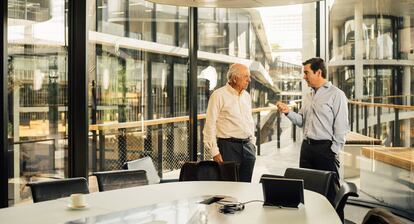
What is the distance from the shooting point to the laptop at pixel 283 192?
112 inches

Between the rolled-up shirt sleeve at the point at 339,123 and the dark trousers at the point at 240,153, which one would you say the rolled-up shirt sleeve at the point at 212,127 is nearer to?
the dark trousers at the point at 240,153

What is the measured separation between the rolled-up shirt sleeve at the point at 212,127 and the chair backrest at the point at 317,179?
1.30m

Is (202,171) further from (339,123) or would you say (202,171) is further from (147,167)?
(339,123)

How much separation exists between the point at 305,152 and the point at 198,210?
7.89 feet

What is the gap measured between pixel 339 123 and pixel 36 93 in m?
3.02

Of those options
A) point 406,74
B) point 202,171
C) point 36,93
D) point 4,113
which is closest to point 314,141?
point 202,171

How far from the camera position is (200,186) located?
3.53 m

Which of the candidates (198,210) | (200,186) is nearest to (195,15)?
(200,186)

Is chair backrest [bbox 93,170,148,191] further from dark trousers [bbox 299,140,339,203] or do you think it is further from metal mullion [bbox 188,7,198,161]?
metal mullion [bbox 188,7,198,161]

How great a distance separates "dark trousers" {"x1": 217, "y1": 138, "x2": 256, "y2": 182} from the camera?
17.0 feet

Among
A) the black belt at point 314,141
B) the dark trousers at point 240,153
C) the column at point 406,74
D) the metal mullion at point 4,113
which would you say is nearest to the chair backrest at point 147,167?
the dark trousers at point 240,153

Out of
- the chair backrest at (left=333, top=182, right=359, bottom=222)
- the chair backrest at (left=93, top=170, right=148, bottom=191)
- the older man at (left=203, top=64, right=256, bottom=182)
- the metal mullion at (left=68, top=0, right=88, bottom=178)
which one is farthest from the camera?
the metal mullion at (left=68, top=0, right=88, bottom=178)

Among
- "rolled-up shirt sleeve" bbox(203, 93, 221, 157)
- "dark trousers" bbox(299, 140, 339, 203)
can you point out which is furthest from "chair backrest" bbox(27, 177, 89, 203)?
"dark trousers" bbox(299, 140, 339, 203)

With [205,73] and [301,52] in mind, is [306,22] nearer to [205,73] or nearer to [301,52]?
[301,52]
